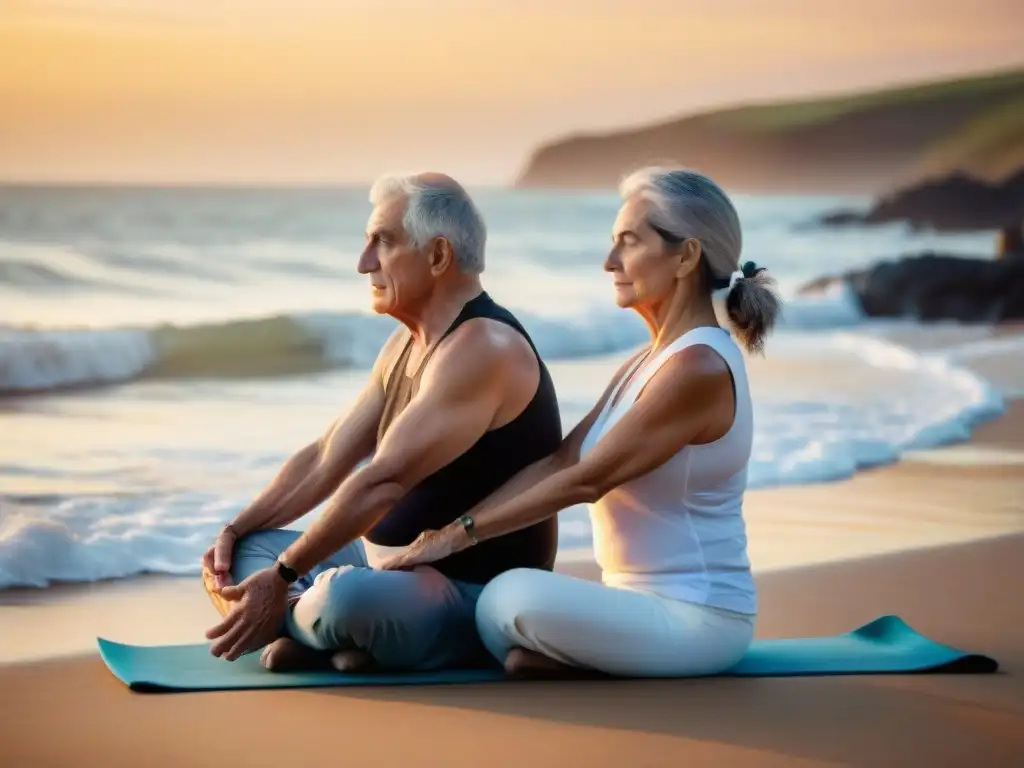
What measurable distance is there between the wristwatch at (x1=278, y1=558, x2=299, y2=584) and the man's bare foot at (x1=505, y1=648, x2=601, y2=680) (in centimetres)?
41

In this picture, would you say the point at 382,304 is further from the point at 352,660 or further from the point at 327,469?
the point at 352,660

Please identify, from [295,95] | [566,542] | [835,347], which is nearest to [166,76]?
[295,95]

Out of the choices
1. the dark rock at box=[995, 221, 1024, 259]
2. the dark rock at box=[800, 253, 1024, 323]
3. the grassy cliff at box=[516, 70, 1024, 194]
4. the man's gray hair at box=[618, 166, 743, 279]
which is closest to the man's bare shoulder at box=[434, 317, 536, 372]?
the man's gray hair at box=[618, 166, 743, 279]

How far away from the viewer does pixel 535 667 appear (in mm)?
3098

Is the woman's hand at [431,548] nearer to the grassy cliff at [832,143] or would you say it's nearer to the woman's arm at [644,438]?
the woman's arm at [644,438]

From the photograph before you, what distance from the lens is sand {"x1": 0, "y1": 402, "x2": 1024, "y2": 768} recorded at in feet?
8.84

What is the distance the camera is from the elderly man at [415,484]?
3035 millimetres

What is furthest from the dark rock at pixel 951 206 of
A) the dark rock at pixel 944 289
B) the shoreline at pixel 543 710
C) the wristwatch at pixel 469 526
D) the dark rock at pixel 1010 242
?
the wristwatch at pixel 469 526

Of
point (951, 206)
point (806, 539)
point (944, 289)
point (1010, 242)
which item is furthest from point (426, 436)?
point (951, 206)

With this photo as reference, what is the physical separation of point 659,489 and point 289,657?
747 millimetres

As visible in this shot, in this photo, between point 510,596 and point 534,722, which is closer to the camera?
point 534,722

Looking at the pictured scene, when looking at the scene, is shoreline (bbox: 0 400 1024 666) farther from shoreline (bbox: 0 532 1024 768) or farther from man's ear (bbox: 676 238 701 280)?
man's ear (bbox: 676 238 701 280)

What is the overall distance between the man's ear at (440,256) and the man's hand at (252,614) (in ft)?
2.07

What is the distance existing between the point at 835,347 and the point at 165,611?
8.70 m
